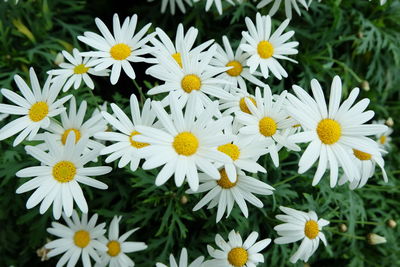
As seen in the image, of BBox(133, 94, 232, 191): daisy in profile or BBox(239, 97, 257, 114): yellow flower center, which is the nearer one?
BBox(133, 94, 232, 191): daisy in profile

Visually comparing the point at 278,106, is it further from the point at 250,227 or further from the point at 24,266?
the point at 24,266

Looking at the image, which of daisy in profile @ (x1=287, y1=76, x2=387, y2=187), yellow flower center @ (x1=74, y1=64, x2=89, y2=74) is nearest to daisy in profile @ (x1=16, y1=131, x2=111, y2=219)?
yellow flower center @ (x1=74, y1=64, x2=89, y2=74)

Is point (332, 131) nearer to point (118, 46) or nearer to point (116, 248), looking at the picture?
point (118, 46)

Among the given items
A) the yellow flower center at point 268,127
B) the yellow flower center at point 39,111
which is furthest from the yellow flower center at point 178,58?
the yellow flower center at point 39,111

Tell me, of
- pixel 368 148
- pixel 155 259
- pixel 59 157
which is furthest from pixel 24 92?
pixel 368 148

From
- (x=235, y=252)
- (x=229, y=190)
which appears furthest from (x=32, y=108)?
(x=235, y=252)

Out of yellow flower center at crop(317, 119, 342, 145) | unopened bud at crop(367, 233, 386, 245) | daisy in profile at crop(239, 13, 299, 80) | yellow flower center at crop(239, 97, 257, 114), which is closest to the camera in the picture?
yellow flower center at crop(317, 119, 342, 145)

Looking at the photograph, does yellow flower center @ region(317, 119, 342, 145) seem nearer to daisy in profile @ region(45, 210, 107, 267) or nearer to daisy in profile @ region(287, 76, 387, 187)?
daisy in profile @ region(287, 76, 387, 187)

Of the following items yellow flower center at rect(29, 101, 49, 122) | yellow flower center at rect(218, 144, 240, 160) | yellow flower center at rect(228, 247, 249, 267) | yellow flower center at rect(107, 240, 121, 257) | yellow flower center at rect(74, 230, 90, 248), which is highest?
yellow flower center at rect(29, 101, 49, 122)
